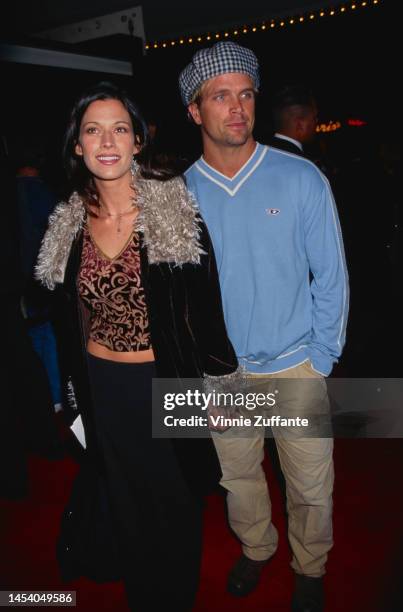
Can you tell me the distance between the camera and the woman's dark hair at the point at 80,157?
1716mm

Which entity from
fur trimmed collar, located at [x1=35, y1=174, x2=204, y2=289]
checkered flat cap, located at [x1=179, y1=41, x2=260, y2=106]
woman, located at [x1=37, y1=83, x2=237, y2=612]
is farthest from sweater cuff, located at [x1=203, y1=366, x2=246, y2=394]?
checkered flat cap, located at [x1=179, y1=41, x2=260, y2=106]

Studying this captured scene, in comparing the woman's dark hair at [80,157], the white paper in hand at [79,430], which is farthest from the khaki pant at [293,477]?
the woman's dark hair at [80,157]

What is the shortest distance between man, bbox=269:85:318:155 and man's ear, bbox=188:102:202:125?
3.42 feet

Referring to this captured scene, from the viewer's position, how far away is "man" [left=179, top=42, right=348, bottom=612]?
5.59 ft

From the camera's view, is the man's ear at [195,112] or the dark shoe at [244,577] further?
the dark shoe at [244,577]

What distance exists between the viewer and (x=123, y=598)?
6.81 ft

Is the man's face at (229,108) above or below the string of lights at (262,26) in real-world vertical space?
below

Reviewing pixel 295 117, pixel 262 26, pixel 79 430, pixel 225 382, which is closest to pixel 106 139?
pixel 225 382

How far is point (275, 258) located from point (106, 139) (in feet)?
2.26

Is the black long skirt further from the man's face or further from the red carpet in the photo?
the man's face

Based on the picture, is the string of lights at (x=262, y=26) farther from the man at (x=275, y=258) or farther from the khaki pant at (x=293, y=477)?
the khaki pant at (x=293, y=477)

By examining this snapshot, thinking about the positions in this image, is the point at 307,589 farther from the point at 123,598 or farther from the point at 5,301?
the point at 5,301

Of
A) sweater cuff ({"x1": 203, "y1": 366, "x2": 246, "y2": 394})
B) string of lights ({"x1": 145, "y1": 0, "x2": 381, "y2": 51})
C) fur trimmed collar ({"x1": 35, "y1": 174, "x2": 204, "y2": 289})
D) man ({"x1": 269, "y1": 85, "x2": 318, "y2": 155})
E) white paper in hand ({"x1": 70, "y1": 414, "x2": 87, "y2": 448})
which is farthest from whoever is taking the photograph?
string of lights ({"x1": 145, "y1": 0, "x2": 381, "y2": 51})

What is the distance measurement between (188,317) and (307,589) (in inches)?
44.4
